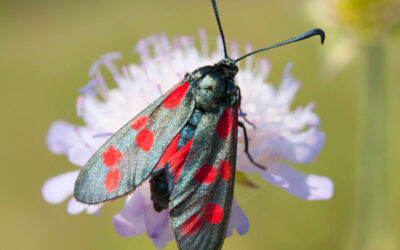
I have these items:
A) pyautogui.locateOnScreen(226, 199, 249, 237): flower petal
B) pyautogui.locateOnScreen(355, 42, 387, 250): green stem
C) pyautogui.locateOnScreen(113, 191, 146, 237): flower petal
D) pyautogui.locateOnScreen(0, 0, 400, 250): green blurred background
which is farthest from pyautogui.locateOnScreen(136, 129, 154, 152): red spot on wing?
pyautogui.locateOnScreen(355, 42, 387, 250): green stem

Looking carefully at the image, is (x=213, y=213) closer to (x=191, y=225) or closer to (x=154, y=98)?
(x=191, y=225)

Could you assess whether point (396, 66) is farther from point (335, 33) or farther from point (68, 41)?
point (68, 41)

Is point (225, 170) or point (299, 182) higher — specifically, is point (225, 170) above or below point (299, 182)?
above

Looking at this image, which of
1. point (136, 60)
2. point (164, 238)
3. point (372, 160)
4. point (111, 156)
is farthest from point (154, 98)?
point (136, 60)

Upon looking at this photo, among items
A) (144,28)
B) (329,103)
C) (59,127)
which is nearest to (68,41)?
(144,28)

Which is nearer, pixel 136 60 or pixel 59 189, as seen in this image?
pixel 59 189

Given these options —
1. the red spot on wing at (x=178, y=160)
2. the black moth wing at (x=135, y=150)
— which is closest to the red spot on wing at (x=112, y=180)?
the black moth wing at (x=135, y=150)

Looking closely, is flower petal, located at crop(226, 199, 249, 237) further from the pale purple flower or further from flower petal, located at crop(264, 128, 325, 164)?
flower petal, located at crop(264, 128, 325, 164)
